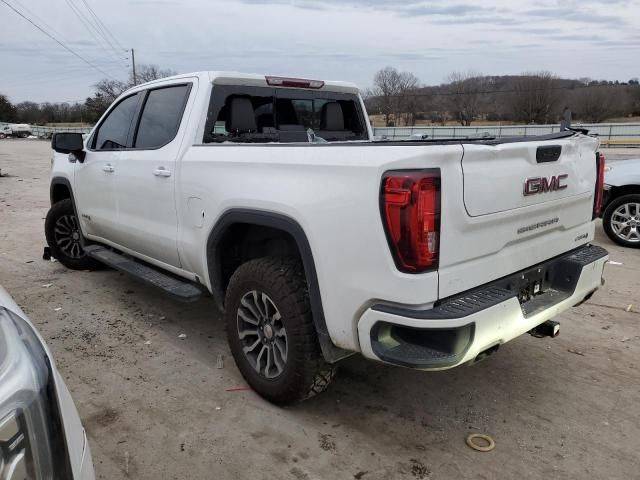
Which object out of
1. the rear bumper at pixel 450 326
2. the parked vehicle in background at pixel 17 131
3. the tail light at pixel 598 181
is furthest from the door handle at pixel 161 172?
the parked vehicle in background at pixel 17 131

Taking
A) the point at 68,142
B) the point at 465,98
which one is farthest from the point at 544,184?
the point at 465,98

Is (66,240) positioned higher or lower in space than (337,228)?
lower

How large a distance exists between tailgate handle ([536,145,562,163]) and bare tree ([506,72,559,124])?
123 feet

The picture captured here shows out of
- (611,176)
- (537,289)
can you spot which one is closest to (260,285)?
(537,289)

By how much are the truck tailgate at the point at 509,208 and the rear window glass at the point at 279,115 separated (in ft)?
6.69

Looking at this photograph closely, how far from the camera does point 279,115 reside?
4.27m

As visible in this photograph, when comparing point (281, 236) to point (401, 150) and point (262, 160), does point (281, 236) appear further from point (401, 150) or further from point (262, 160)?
point (401, 150)

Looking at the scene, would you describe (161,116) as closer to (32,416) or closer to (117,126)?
(117,126)

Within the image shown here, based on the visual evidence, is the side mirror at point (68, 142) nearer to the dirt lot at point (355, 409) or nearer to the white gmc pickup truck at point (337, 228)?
the white gmc pickup truck at point (337, 228)

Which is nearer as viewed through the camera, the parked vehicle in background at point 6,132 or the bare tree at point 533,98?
the bare tree at point 533,98

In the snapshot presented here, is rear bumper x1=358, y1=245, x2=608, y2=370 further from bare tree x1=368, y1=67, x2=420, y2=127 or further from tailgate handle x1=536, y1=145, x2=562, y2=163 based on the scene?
bare tree x1=368, y1=67, x2=420, y2=127

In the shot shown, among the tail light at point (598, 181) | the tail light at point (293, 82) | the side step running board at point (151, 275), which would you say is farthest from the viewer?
the tail light at point (293, 82)

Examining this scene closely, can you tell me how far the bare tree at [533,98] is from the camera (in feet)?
126

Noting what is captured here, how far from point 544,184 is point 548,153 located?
0.54ft
